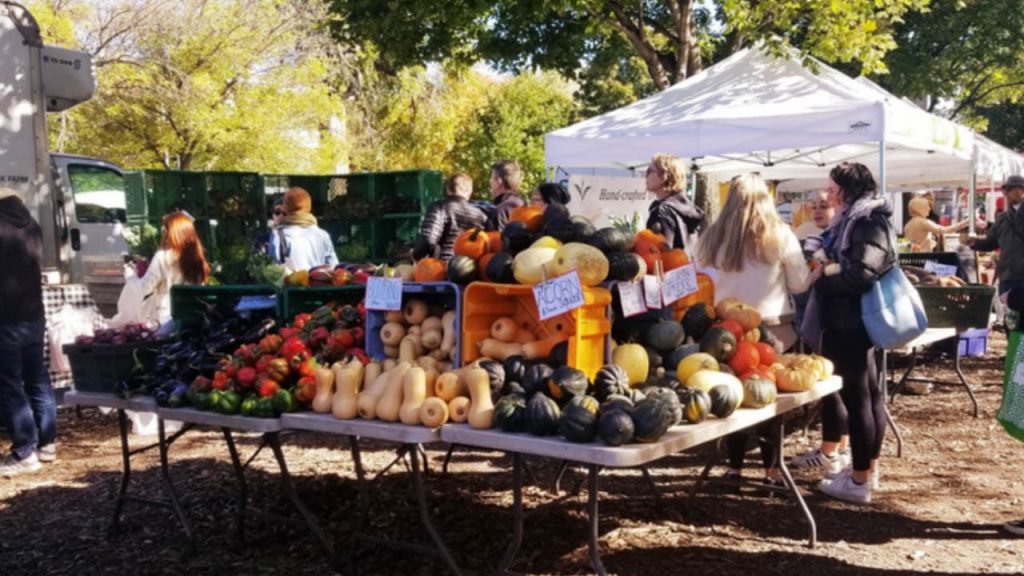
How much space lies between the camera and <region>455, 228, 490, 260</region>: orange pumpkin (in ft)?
12.8

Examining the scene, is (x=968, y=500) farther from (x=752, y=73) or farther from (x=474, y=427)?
(x=752, y=73)

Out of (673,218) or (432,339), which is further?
(673,218)

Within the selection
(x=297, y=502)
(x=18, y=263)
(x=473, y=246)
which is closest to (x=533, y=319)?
(x=473, y=246)

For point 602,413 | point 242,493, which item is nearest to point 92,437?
point 242,493

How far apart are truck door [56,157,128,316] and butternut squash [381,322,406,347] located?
9288 mm

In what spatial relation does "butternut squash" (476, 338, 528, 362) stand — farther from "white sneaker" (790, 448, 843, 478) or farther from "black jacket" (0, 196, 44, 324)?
"black jacket" (0, 196, 44, 324)

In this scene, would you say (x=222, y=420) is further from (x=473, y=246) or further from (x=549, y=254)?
(x=549, y=254)

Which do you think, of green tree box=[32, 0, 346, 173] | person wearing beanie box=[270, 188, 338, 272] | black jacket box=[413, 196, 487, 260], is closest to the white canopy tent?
black jacket box=[413, 196, 487, 260]

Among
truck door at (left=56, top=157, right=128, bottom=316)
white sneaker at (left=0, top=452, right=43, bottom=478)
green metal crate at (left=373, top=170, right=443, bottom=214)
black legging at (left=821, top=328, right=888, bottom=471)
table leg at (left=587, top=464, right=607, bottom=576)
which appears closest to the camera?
table leg at (left=587, top=464, right=607, bottom=576)

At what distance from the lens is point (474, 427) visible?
341cm

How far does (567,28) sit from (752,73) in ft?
13.4

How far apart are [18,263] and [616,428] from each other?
447 cm

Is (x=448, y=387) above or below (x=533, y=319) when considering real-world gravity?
below

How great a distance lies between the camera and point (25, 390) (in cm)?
636
